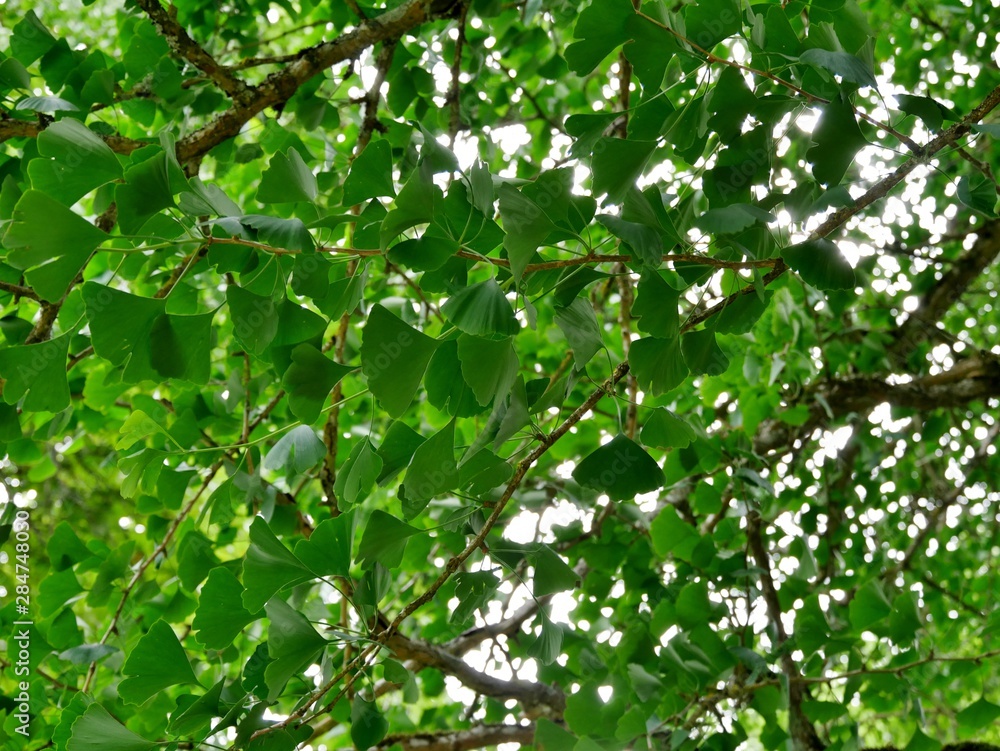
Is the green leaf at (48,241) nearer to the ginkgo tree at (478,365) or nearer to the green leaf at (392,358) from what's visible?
the ginkgo tree at (478,365)

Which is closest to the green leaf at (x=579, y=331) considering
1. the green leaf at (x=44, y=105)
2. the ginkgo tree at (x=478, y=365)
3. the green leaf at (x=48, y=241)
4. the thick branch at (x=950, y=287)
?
the ginkgo tree at (x=478, y=365)

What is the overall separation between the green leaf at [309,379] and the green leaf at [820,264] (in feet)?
1.13

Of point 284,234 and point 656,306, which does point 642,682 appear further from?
point 284,234

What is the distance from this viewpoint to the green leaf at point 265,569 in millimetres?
637

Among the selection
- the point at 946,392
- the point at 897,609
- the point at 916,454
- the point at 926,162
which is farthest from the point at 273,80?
the point at 916,454

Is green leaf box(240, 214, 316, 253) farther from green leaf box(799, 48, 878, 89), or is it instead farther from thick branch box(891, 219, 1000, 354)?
thick branch box(891, 219, 1000, 354)

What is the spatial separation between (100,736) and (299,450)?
271mm

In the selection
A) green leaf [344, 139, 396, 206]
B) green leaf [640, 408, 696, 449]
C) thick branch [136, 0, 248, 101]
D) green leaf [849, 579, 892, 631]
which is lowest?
green leaf [849, 579, 892, 631]

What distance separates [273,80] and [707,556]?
914mm

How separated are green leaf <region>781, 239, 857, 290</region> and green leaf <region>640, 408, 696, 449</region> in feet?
0.56

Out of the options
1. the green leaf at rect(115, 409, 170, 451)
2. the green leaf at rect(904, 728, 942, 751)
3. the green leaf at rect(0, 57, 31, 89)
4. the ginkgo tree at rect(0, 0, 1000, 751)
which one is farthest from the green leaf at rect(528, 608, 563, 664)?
the green leaf at rect(0, 57, 31, 89)

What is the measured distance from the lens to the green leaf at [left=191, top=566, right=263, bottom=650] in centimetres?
66

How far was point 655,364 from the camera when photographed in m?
0.60

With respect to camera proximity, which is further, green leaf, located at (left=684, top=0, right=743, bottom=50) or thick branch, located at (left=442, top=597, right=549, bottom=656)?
thick branch, located at (left=442, top=597, right=549, bottom=656)
